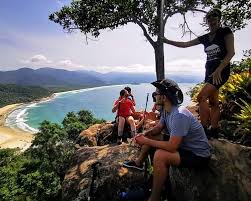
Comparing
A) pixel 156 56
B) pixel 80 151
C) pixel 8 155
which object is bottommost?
pixel 8 155

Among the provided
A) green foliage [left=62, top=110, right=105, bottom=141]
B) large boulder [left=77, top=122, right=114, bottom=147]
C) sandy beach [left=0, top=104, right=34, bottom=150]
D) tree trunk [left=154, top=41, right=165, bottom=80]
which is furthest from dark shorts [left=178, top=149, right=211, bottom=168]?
sandy beach [left=0, top=104, right=34, bottom=150]

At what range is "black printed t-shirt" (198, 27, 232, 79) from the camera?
19.1 ft

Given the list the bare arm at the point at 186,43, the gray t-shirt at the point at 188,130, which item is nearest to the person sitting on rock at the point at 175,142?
the gray t-shirt at the point at 188,130

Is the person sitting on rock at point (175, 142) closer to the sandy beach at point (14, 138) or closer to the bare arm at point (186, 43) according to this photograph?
the bare arm at point (186, 43)

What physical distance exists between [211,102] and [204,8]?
16.8ft

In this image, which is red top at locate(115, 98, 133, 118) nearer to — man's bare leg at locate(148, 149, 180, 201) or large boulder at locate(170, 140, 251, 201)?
large boulder at locate(170, 140, 251, 201)

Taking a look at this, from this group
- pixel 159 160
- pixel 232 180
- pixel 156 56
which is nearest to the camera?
pixel 159 160

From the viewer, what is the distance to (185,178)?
5027mm

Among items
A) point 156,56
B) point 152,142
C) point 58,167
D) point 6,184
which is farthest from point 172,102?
point 6,184

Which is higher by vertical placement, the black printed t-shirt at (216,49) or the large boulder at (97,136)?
the black printed t-shirt at (216,49)

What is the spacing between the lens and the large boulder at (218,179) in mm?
4793

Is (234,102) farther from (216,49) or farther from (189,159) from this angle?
(189,159)

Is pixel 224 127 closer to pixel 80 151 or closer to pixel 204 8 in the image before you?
pixel 80 151

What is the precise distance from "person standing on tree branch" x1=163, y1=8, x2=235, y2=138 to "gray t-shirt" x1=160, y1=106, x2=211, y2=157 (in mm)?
1400
